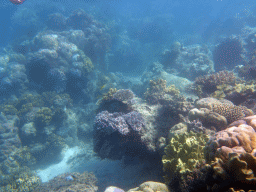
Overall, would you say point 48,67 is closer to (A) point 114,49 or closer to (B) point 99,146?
(B) point 99,146

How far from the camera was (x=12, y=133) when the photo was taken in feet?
30.2

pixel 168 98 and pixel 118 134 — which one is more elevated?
pixel 168 98

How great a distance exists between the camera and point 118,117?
5.48 metres

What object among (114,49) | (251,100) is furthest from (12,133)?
(114,49)

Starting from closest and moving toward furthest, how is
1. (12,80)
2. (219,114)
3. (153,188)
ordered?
(153,188), (219,114), (12,80)

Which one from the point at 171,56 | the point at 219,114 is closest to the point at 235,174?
the point at 219,114

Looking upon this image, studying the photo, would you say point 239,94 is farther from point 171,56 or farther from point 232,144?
point 171,56

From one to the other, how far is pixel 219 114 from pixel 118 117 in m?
3.44

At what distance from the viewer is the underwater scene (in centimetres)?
303

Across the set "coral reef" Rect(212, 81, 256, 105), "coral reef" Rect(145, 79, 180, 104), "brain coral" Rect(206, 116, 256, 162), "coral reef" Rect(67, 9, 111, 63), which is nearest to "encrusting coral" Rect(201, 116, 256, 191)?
"brain coral" Rect(206, 116, 256, 162)

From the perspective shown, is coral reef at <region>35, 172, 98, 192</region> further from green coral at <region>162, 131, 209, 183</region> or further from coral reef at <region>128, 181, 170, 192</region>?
green coral at <region>162, 131, 209, 183</region>

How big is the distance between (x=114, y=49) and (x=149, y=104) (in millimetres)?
15459

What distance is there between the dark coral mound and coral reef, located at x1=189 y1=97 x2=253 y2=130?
38.9 ft

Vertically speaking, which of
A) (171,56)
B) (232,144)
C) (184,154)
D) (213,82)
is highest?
(171,56)
